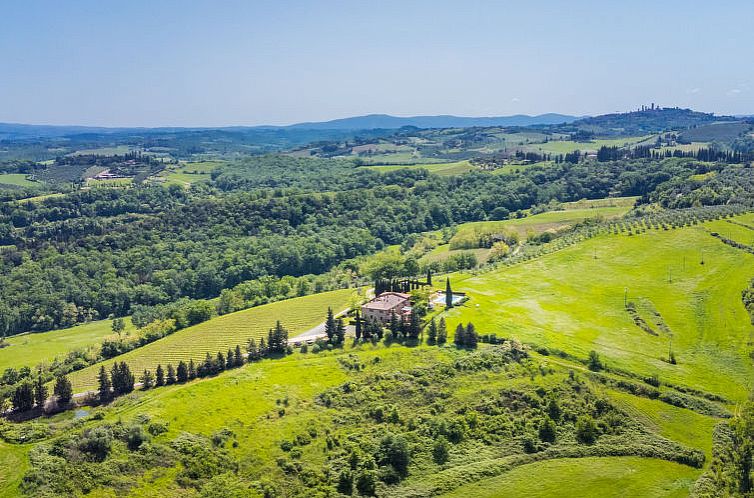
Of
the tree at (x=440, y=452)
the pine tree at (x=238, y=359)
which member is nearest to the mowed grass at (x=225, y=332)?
the pine tree at (x=238, y=359)

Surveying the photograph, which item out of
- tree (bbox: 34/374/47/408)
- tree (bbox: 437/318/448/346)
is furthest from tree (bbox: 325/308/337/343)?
tree (bbox: 34/374/47/408)

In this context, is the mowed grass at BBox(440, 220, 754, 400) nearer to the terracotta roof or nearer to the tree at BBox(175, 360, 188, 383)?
the terracotta roof

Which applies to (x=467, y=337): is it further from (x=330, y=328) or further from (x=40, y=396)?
(x=40, y=396)

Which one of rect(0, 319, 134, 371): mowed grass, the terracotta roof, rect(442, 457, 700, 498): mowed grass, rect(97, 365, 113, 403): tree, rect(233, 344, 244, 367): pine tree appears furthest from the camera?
rect(0, 319, 134, 371): mowed grass

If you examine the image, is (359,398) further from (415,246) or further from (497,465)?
(415,246)

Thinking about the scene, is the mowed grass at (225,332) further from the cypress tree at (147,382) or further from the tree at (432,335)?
the tree at (432,335)

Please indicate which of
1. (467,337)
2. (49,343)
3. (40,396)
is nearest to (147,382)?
(40,396)
